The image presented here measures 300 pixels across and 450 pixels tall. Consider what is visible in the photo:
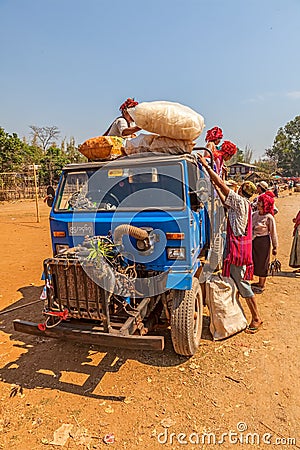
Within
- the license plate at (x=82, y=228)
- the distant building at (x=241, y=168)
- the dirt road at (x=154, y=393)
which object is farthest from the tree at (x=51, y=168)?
the distant building at (x=241, y=168)

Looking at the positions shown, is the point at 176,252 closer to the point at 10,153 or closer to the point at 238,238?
the point at 238,238

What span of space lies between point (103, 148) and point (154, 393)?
3085 mm

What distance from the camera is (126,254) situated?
360 centimetres

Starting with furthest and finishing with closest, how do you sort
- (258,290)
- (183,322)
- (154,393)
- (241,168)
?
(241,168)
(258,290)
(183,322)
(154,393)

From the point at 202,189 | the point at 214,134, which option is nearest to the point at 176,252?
the point at 202,189

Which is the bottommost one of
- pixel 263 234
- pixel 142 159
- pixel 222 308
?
pixel 222 308

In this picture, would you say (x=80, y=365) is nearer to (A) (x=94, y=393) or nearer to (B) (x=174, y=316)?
(A) (x=94, y=393)

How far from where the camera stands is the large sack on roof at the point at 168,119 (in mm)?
4215

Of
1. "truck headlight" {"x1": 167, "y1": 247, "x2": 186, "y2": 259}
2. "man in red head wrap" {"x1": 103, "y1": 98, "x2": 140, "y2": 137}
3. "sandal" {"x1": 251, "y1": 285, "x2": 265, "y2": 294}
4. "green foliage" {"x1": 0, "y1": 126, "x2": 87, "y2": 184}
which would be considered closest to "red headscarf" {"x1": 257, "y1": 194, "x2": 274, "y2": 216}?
"sandal" {"x1": 251, "y1": 285, "x2": 265, "y2": 294}

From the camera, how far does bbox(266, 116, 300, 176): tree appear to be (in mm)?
72688

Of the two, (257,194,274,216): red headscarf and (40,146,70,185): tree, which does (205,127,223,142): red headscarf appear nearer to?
(257,194,274,216): red headscarf

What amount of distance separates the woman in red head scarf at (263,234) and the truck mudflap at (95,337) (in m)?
3.41

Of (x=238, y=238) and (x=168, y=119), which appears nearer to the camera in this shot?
(x=168, y=119)

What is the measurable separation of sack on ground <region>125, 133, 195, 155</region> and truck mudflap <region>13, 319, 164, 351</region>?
2.41m
